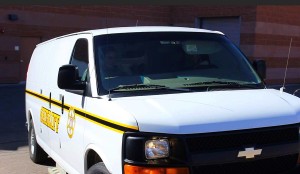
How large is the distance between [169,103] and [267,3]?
2340 cm

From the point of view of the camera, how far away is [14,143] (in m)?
9.22

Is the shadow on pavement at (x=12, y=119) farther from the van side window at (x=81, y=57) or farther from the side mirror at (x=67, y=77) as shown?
the side mirror at (x=67, y=77)

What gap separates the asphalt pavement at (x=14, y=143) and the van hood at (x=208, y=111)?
3.77m

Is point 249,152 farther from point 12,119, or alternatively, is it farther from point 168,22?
point 168,22

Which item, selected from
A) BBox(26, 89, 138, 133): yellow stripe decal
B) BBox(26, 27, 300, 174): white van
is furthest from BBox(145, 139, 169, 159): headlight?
BBox(26, 89, 138, 133): yellow stripe decal

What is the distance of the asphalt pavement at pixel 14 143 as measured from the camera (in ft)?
23.2

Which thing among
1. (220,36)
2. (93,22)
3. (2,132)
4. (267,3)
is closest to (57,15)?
(93,22)

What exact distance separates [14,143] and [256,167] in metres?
6.83

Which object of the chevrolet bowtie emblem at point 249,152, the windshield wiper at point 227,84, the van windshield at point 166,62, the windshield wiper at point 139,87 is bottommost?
the chevrolet bowtie emblem at point 249,152

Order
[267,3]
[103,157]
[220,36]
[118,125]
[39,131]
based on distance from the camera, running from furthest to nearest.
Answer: [267,3] < [39,131] < [220,36] < [103,157] < [118,125]

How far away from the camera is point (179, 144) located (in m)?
3.22

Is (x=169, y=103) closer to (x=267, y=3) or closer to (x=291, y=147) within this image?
(x=291, y=147)

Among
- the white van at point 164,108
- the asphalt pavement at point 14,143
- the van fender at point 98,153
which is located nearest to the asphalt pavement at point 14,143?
the asphalt pavement at point 14,143

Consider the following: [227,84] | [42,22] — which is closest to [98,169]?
[227,84]
